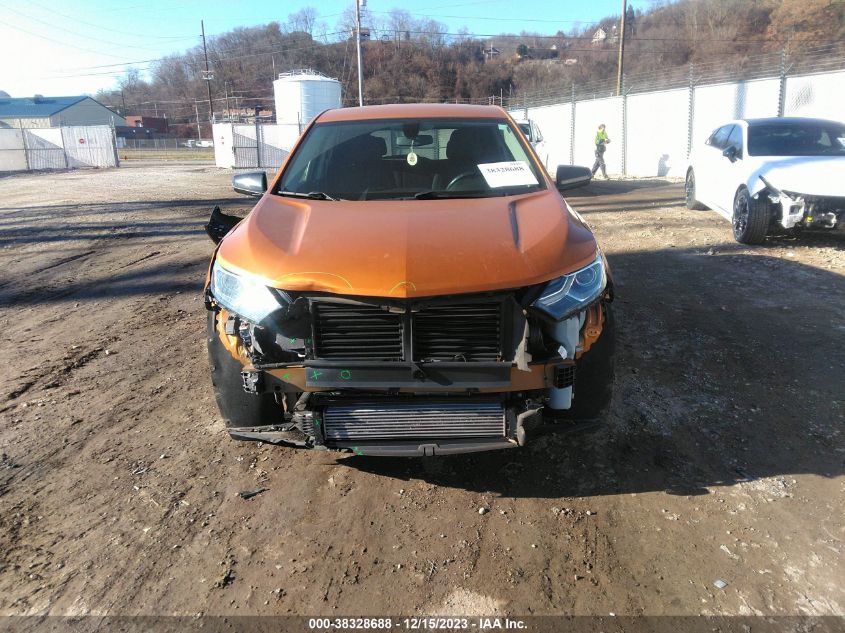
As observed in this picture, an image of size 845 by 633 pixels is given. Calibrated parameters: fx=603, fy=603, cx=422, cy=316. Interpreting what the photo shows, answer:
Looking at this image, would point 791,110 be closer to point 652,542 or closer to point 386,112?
point 386,112

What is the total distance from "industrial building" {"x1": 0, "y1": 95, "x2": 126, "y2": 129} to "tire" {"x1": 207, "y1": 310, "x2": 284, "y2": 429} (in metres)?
78.7

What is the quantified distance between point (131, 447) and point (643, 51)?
2574 inches

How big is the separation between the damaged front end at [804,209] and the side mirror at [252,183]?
20.7 feet

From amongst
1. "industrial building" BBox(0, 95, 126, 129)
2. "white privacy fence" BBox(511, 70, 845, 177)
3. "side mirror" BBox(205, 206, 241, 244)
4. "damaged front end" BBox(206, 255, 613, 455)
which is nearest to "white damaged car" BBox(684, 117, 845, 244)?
"damaged front end" BBox(206, 255, 613, 455)

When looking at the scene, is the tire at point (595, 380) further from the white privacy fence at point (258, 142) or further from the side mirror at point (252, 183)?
the white privacy fence at point (258, 142)

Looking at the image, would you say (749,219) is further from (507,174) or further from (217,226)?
(217,226)

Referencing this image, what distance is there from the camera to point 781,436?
3412mm

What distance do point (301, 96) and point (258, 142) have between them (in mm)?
8842

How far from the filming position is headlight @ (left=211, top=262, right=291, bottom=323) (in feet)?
8.42

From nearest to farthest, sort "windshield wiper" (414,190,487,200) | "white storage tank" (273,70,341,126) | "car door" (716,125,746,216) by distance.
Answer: "windshield wiper" (414,190,487,200) → "car door" (716,125,746,216) → "white storage tank" (273,70,341,126)

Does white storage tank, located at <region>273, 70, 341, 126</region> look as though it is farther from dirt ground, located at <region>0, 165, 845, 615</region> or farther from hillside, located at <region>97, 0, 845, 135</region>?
dirt ground, located at <region>0, 165, 845, 615</region>

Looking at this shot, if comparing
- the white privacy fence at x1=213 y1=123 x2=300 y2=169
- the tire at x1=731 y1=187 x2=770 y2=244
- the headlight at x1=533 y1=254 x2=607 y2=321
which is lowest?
the tire at x1=731 y1=187 x2=770 y2=244

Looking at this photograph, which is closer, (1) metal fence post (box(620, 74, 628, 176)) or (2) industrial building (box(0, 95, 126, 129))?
(1) metal fence post (box(620, 74, 628, 176))

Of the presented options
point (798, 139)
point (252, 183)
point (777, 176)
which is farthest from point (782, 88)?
point (252, 183)
